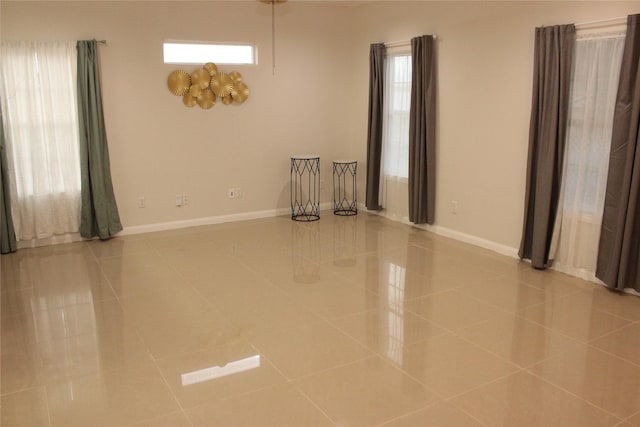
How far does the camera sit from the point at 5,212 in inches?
205

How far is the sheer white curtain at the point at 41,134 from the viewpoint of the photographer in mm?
5207

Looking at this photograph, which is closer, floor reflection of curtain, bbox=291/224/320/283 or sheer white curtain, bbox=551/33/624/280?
sheer white curtain, bbox=551/33/624/280

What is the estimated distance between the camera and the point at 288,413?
267cm

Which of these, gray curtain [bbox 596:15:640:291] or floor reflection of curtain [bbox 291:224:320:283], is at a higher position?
gray curtain [bbox 596:15:640:291]

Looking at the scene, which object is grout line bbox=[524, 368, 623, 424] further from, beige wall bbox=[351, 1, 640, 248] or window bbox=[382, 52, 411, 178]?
window bbox=[382, 52, 411, 178]

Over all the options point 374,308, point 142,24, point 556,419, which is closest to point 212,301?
point 374,308

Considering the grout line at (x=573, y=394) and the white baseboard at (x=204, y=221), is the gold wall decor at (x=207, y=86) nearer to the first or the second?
the white baseboard at (x=204, y=221)

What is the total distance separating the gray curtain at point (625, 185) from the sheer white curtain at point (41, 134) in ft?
16.2

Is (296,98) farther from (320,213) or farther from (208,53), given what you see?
(320,213)

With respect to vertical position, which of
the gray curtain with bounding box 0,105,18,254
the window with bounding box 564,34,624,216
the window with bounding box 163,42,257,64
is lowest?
the gray curtain with bounding box 0,105,18,254

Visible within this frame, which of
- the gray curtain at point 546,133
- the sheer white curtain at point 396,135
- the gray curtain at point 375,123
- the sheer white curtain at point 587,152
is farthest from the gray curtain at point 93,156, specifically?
the sheer white curtain at point 587,152

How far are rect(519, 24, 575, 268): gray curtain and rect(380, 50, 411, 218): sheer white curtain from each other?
1764mm

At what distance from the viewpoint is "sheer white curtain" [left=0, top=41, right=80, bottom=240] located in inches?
205

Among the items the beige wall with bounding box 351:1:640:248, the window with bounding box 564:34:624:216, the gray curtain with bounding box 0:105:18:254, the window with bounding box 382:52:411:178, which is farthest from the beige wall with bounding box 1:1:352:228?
the window with bounding box 564:34:624:216
